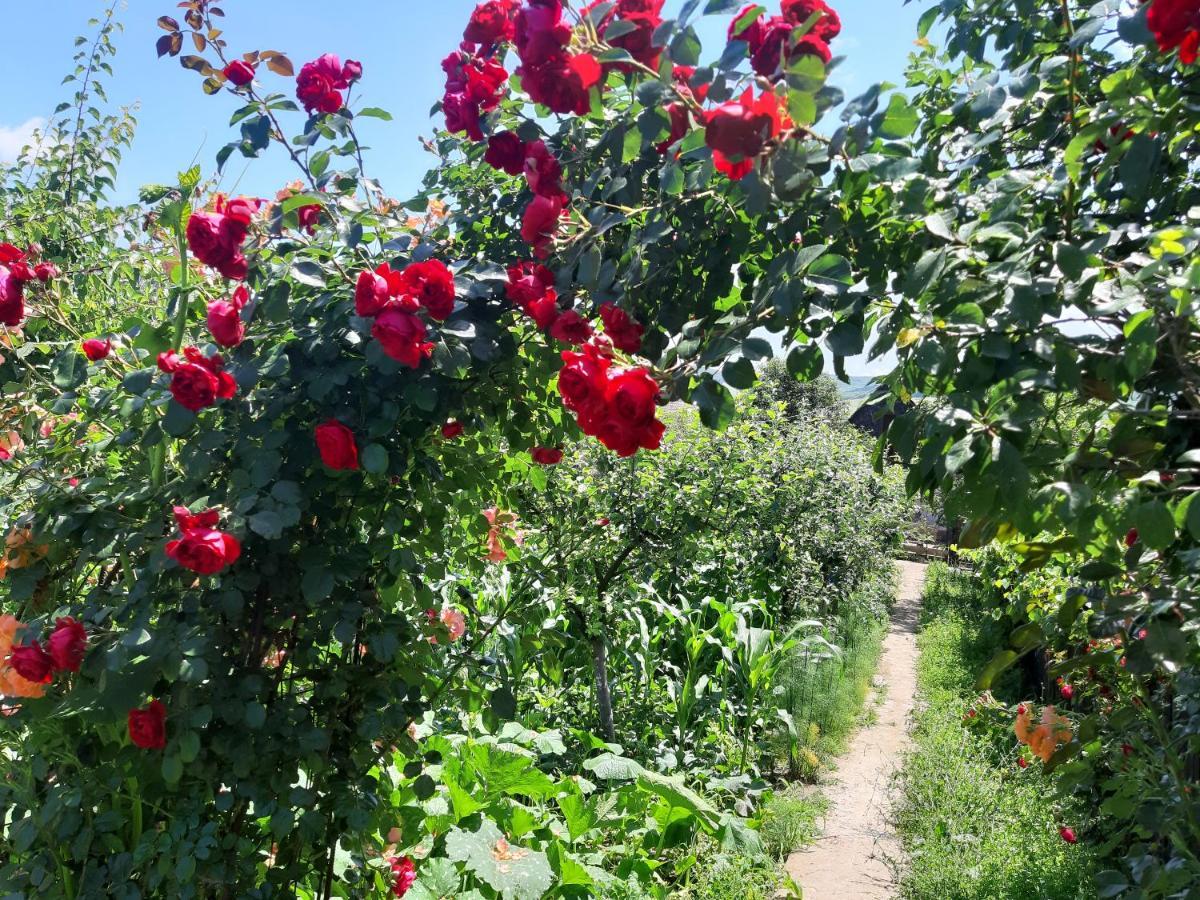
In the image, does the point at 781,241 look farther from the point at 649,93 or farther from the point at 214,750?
the point at 214,750

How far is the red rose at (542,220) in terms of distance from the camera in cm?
147

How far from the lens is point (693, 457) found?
4.38m

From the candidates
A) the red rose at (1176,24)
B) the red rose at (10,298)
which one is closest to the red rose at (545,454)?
the red rose at (10,298)

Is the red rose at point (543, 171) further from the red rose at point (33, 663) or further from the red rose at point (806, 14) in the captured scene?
the red rose at point (33, 663)

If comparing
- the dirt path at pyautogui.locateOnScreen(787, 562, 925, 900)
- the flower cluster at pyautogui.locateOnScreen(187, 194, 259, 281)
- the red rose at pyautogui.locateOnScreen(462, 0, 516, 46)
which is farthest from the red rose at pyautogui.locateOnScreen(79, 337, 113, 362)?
the dirt path at pyautogui.locateOnScreen(787, 562, 925, 900)

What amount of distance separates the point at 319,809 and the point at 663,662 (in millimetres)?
3162

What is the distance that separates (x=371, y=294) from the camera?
1401mm

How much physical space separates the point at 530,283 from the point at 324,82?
572 mm

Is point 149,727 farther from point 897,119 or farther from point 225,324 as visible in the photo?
point 897,119

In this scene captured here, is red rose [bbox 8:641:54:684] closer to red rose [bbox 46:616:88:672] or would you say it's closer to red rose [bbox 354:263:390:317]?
red rose [bbox 46:616:88:672]

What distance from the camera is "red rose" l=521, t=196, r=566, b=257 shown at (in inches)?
57.7

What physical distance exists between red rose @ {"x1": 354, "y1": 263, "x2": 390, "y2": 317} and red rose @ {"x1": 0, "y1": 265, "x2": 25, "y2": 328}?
71 cm

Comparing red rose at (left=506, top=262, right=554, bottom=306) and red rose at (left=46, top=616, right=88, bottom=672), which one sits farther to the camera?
red rose at (left=506, top=262, right=554, bottom=306)

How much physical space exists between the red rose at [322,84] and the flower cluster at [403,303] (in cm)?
43
